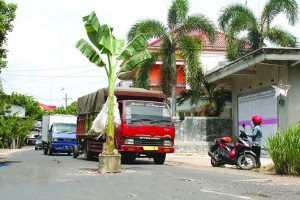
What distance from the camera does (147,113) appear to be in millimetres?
18688

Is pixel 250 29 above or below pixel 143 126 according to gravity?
above

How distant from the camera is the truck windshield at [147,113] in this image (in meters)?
18.4

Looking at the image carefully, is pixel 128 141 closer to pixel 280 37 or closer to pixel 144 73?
pixel 144 73

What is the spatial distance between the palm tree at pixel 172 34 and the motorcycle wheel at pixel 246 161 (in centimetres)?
1404

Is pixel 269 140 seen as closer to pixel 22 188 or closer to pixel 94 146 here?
pixel 22 188

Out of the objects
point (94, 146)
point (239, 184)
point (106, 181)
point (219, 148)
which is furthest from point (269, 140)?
point (94, 146)

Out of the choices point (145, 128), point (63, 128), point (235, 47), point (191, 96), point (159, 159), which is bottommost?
point (159, 159)

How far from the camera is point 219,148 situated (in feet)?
56.0

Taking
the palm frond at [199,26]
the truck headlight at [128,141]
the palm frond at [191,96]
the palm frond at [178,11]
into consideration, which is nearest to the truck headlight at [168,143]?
the truck headlight at [128,141]

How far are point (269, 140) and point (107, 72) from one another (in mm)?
5585

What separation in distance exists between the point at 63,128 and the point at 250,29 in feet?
43.7

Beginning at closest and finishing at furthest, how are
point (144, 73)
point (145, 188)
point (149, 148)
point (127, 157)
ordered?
point (145, 188) < point (149, 148) < point (127, 157) < point (144, 73)

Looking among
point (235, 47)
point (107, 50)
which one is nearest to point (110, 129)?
point (107, 50)

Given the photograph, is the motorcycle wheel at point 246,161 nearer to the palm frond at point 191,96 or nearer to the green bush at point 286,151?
the green bush at point 286,151
